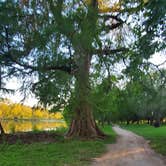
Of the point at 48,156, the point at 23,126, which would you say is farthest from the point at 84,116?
the point at 23,126

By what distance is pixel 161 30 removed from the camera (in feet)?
37.0

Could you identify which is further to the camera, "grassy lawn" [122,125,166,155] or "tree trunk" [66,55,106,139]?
"tree trunk" [66,55,106,139]

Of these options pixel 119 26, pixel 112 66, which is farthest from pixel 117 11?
pixel 112 66

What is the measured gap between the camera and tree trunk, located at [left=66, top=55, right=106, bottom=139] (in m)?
21.0

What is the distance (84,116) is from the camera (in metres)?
22.2

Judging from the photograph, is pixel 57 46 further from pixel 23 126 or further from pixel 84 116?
pixel 23 126

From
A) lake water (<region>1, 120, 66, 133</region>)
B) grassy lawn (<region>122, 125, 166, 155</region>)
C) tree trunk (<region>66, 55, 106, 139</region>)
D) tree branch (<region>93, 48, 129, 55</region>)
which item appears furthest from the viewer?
lake water (<region>1, 120, 66, 133</region>)

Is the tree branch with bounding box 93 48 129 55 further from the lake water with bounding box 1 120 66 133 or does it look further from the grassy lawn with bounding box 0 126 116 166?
the lake water with bounding box 1 120 66 133

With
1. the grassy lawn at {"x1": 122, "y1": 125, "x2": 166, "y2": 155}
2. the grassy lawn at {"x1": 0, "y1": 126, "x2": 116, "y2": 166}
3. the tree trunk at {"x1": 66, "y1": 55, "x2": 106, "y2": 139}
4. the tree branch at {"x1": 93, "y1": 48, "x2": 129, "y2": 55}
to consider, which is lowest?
the grassy lawn at {"x1": 0, "y1": 126, "x2": 116, "y2": 166}

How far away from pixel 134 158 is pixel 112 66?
35.2 feet

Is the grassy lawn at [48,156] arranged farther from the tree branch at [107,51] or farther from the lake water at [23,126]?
the lake water at [23,126]

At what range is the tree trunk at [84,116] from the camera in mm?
21030

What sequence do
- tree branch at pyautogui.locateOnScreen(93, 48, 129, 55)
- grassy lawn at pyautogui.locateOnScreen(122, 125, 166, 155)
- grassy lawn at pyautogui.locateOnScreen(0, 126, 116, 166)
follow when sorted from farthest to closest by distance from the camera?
tree branch at pyautogui.locateOnScreen(93, 48, 129, 55), grassy lawn at pyautogui.locateOnScreen(122, 125, 166, 155), grassy lawn at pyautogui.locateOnScreen(0, 126, 116, 166)

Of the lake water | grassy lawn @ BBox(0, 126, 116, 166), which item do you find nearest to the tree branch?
grassy lawn @ BBox(0, 126, 116, 166)
